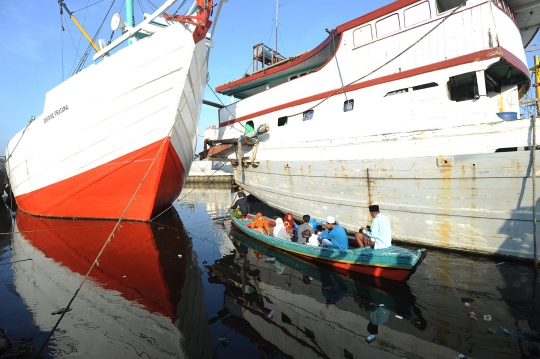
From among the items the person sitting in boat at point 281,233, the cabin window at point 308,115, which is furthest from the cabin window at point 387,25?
the person sitting in boat at point 281,233

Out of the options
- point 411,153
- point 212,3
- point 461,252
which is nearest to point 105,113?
point 212,3

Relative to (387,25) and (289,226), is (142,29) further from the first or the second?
(289,226)

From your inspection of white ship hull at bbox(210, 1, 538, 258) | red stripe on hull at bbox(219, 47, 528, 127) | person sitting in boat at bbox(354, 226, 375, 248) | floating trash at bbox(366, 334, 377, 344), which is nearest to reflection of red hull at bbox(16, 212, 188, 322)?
floating trash at bbox(366, 334, 377, 344)

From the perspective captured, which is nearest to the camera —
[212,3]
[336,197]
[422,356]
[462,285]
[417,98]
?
[422,356]

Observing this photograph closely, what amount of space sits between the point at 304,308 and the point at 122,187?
914 cm

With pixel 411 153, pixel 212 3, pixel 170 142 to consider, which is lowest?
pixel 411 153

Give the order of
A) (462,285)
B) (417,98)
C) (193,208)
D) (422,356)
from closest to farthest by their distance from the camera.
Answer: (422,356) → (462,285) → (417,98) → (193,208)

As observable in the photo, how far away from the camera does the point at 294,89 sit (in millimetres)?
10656

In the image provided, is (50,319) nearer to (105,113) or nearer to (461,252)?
(105,113)

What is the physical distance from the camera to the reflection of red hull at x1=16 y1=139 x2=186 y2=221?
10.6 meters

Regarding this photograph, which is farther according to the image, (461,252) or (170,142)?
(170,142)

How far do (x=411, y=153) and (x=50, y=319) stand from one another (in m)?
8.58

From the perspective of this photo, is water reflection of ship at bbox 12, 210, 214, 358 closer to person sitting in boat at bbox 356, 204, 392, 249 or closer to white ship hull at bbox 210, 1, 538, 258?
person sitting in boat at bbox 356, 204, 392, 249

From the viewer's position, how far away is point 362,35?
864cm
